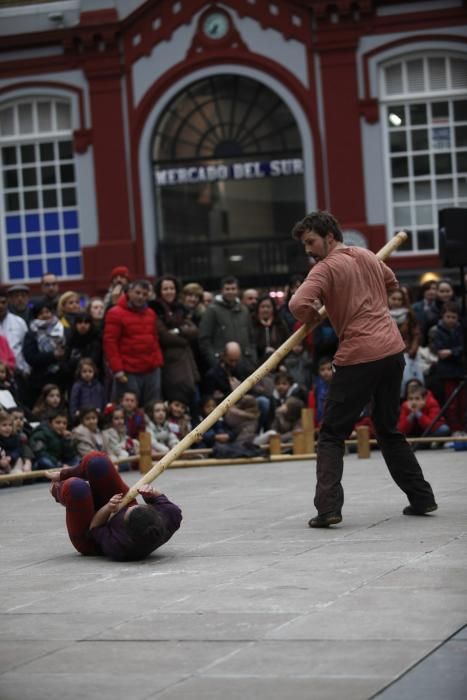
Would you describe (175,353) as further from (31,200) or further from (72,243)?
(31,200)

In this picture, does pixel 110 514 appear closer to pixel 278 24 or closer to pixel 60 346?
pixel 60 346

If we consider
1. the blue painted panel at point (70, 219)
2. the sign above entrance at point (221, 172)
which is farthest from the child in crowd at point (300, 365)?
the blue painted panel at point (70, 219)

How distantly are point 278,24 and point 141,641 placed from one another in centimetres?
2093

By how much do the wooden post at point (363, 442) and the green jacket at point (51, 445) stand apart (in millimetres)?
2678

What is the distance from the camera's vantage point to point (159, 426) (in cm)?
1548

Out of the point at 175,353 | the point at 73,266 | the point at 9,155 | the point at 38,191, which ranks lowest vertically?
the point at 175,353

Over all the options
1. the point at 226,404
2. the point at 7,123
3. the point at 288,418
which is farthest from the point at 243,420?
the point at 7,123

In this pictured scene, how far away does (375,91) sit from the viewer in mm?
25406

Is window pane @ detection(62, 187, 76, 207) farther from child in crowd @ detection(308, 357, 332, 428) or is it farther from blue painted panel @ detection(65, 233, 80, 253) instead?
child in crowd @ detection(308, 357, 332, 428)

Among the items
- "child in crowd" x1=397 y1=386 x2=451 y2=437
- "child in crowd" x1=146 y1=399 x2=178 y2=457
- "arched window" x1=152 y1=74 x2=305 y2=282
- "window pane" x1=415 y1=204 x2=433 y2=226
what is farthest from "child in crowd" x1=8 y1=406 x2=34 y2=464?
"window pane" x1=415 y1=204 x2=433 y2=226

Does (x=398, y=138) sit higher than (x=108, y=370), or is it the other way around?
(x=398, y=138)

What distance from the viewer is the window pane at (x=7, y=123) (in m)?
27.2

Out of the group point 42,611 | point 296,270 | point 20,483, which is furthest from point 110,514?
point 296,270

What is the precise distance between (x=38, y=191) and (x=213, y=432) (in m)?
12.4
